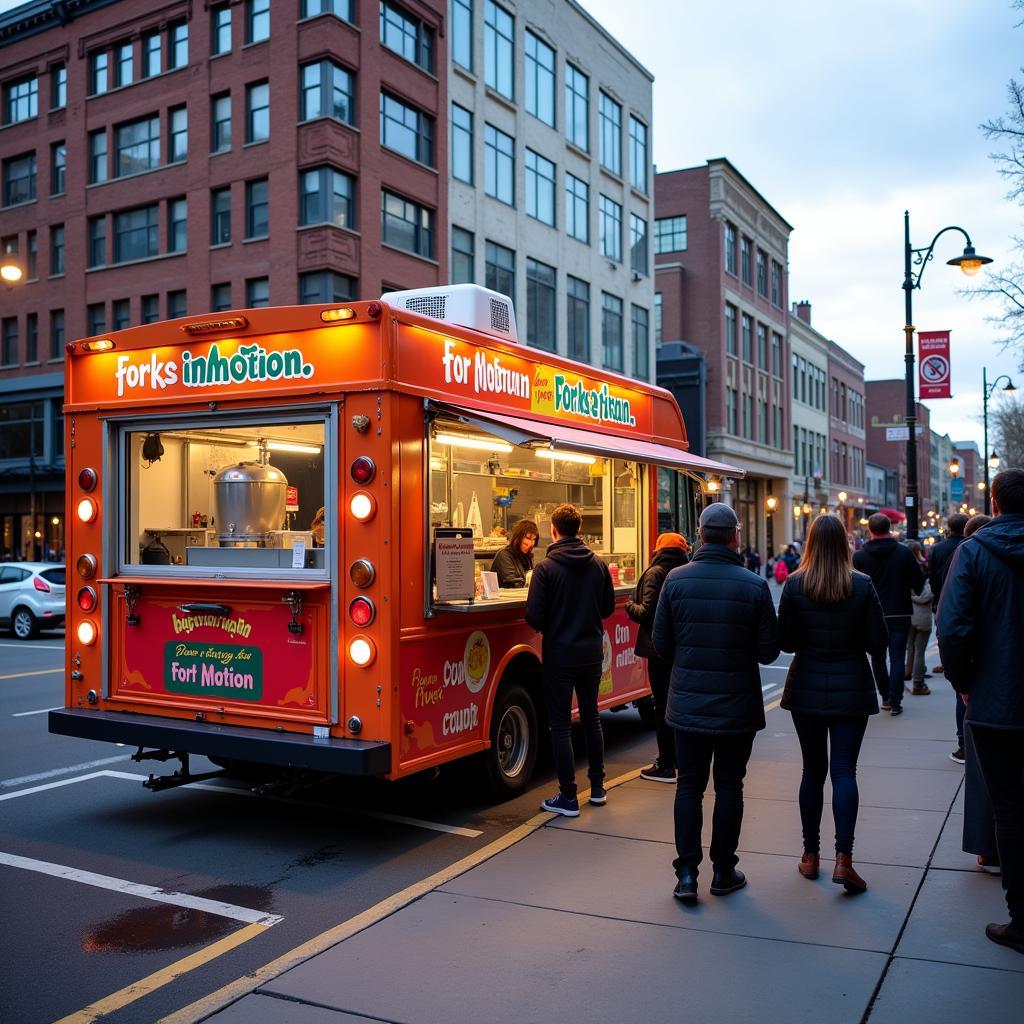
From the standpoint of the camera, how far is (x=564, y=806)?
273 inches

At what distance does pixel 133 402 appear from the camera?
7000 millimetres

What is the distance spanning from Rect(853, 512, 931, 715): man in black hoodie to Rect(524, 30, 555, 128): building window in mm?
28004

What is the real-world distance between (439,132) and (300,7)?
16.6 ft

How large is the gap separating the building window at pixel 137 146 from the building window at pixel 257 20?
4.33 metres

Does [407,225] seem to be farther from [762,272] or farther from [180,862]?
[762,272]

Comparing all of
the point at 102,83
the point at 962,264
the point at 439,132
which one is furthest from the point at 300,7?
the point at 962,264

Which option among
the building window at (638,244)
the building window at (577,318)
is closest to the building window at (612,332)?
the building window at (577,318)

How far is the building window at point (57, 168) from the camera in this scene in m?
34.8

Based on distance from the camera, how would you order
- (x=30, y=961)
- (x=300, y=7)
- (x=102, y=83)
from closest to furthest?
(x=30, y=961)
(x=300, y=7)
(x=102, y=83)

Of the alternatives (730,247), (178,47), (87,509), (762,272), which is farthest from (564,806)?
(762,272)

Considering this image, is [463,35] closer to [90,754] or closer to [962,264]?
[962,264]

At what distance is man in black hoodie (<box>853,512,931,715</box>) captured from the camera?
34.7 ft

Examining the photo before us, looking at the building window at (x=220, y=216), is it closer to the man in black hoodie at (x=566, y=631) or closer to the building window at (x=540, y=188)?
the building window at (x=540, y=188)

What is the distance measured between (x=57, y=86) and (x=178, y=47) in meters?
6.06
